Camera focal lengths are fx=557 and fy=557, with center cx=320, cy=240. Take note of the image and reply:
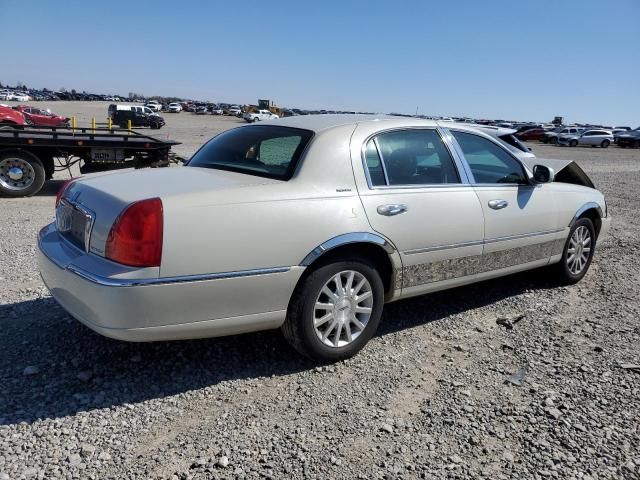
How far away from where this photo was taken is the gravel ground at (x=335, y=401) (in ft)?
8.72

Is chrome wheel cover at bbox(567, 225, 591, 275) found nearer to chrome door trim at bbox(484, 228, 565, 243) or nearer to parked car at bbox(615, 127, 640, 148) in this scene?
chrome door trim at bbox(484, 228, 565, 243)

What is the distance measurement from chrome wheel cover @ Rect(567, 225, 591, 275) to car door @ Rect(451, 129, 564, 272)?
488 millimetres

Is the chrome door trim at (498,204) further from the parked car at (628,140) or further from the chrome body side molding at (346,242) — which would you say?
the parked car at (628,140)

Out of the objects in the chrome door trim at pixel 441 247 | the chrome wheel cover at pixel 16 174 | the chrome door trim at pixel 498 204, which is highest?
the chrome door trim at pixel 498 204

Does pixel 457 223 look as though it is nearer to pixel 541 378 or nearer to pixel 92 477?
pixel 541 378

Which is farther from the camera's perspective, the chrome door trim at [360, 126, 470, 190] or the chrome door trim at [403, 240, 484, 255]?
the chrome door trim at [403, 240, 484, 255]

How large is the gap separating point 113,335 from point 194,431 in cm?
66

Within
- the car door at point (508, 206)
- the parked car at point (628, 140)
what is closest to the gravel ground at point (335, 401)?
the car door at point (508, 206)

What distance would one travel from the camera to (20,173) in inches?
384

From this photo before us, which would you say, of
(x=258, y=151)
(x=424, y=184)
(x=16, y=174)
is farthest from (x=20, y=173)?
(x=424, y=184)

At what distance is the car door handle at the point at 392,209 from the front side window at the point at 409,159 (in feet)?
0.57

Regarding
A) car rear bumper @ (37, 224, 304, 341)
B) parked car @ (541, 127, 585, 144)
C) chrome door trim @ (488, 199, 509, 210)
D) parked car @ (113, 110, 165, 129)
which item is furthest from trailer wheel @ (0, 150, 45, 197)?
parked car @ (541, 127, 585, 144)

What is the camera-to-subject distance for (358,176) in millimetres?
3641

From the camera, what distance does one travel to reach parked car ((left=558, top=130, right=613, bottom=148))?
46.0m
